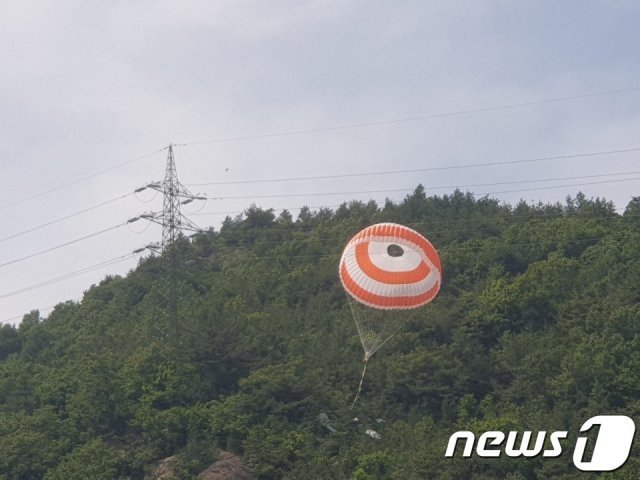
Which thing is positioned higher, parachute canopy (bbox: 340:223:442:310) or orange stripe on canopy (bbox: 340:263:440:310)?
parachute canopy (bbox: 340:223:442:310)

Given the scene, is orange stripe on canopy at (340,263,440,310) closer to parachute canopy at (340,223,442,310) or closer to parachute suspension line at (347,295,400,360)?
parachute canopy at (340,223,442,310)

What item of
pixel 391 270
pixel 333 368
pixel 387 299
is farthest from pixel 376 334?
pixel 391 270

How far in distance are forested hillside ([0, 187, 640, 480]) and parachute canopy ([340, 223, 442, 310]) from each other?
5.57m

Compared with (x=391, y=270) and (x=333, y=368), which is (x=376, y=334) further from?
(x=391, y=270)

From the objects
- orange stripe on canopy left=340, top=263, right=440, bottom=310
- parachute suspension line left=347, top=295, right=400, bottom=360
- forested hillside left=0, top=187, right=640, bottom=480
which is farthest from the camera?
forested hillside left=0, top=187, right=640, bottom=480

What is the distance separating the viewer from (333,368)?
193ft

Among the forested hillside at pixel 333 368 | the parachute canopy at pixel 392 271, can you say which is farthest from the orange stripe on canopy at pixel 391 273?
the forested hillside at pixel 333 368

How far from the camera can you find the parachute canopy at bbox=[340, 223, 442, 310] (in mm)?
47188

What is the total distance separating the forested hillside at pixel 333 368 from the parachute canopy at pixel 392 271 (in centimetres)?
557

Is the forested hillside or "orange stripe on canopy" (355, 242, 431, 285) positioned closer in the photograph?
"orange stripe on canopy" (355, 242, 431, 285)

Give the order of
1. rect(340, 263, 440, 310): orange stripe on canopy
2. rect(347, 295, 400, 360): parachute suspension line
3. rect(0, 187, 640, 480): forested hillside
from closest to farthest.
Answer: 1. rect(340, 263, 440, 310): orange stripe on canopy
2. rect(347, 295, 400, 360): parachute suspension line
3. rect(0, 187, 640, 480): forested hillside

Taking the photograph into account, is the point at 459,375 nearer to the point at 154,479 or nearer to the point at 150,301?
the point at 154,479

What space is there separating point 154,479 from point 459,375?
511 inches

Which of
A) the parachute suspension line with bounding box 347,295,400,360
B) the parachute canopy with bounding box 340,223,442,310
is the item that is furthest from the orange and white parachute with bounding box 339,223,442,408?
the parachute suspension line with bounding box 347,295,400,360
